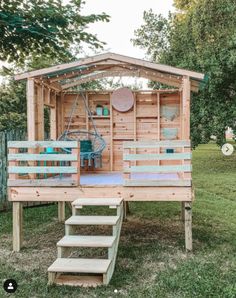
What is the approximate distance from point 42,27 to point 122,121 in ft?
9.84

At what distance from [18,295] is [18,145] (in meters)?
2.58

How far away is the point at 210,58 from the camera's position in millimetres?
17922

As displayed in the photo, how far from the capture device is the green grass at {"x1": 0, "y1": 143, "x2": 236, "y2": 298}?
4891mm

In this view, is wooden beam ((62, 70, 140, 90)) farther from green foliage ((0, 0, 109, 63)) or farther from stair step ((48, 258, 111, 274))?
stair step ((48, 258, 111, 274))

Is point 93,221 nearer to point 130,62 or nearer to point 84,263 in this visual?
point 84,263

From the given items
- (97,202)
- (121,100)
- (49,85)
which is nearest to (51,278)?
(97,202)

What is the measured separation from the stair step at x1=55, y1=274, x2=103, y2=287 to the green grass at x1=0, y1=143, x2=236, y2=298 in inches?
5.2

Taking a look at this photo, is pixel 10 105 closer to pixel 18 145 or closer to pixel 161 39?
pixel 18 145

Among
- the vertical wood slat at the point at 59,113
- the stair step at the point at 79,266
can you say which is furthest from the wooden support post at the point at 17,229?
the vertical wood slat at the point at 59,113

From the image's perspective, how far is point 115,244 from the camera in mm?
5680

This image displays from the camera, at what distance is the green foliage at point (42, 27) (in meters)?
9.88

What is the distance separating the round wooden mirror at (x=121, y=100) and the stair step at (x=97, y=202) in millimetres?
3303

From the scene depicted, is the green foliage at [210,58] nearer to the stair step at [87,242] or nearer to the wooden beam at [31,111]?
the wooden beam at [31,111]

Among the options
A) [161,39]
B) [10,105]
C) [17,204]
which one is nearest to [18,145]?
[17,204]
